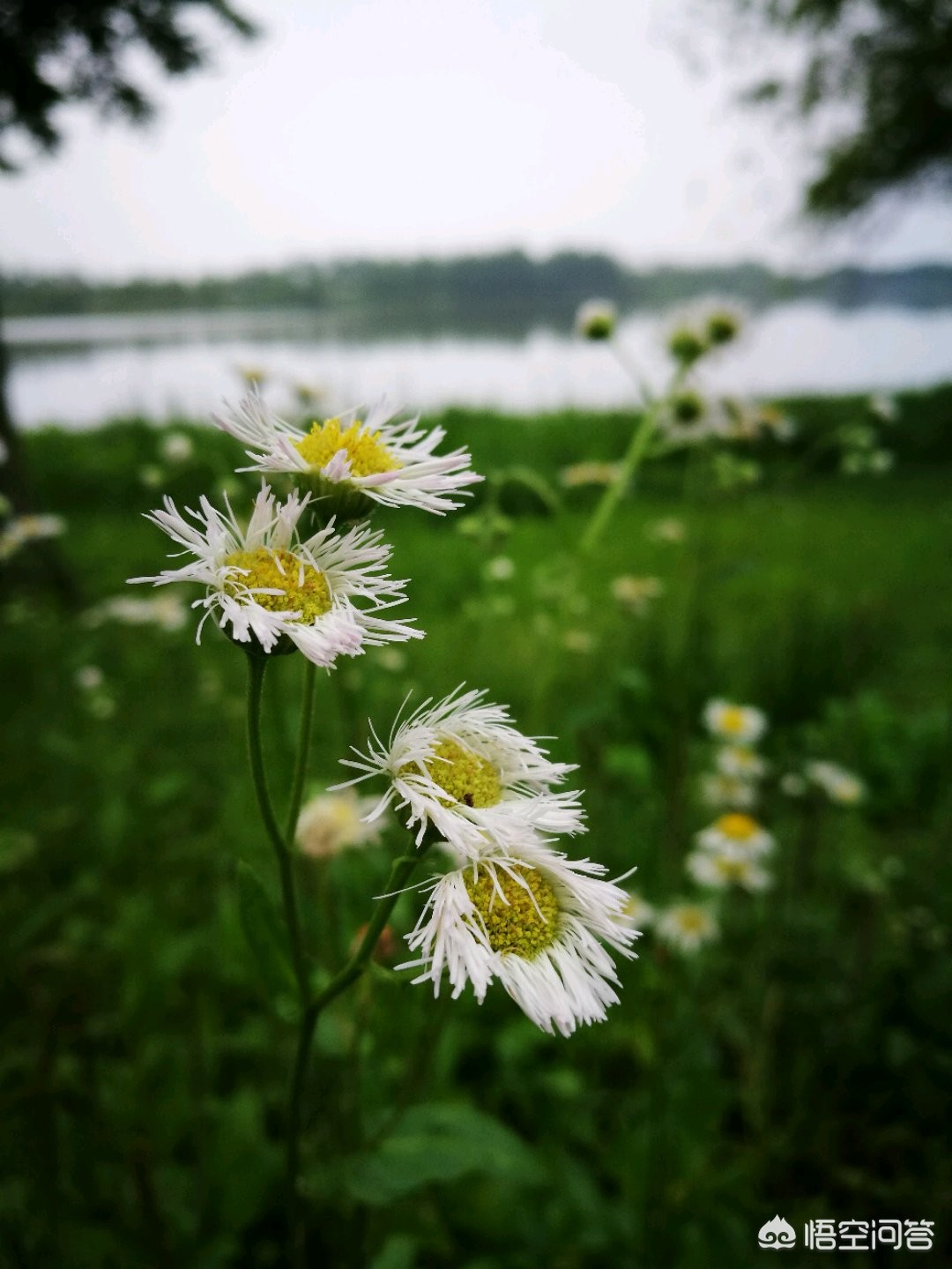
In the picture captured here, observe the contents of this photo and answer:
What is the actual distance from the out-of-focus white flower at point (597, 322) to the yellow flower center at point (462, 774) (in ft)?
3.21

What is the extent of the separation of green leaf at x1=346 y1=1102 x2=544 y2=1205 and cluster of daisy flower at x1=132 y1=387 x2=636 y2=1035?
331 mm

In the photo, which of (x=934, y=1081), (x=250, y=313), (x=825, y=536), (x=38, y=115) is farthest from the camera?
(x=250, y=313)

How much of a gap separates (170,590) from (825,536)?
11.9ft

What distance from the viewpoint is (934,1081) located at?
1.24 metres

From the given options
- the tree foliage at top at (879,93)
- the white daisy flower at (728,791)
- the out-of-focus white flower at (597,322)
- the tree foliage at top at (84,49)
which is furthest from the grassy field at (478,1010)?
the tree foliage at top at (879,93)

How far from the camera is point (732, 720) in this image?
175 cm

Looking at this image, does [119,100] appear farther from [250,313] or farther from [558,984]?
[250,313]

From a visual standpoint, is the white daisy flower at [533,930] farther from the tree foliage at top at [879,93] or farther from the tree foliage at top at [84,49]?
the tree foliage at top at [879,93]

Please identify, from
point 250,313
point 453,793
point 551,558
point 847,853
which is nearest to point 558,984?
point 453,793

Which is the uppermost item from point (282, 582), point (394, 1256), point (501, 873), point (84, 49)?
point (84, 49)

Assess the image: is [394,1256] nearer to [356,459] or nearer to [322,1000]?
[322,1000]

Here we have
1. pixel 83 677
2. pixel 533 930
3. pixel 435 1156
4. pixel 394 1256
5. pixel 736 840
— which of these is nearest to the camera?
pixel 533 930

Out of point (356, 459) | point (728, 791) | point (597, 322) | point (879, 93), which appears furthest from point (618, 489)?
point (879, 93)

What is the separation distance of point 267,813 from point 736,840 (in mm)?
1253
